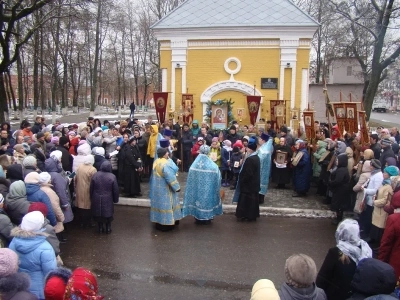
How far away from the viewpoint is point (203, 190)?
8.17 metres

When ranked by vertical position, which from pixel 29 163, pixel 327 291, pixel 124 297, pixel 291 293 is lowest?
pixel 124 297

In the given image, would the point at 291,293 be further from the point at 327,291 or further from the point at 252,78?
the point at 252,78

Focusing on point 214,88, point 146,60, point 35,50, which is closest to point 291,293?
point 214,88

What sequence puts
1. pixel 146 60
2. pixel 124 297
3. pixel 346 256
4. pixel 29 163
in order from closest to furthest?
pixel 346 256 < pixel 124 297 < pixel 29 163 < pixel 146 60

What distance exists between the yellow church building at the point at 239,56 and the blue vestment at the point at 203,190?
1048 centimetres

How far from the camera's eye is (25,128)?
11562 mm

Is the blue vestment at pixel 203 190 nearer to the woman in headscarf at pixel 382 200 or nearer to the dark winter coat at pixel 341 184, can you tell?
the dark winter coat at pixel 341 184

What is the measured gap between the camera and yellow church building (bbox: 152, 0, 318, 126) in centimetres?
1830

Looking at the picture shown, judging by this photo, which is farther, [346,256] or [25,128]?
[25,128]

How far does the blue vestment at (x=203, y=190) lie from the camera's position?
322 inches

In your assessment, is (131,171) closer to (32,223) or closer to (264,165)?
(264,165)

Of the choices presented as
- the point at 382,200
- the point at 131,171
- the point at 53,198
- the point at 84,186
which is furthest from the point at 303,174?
the point at 53,198

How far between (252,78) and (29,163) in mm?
13547

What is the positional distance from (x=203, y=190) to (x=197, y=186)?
15cm
